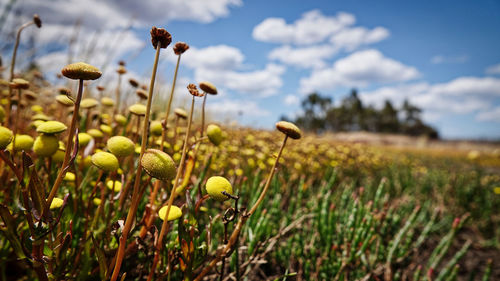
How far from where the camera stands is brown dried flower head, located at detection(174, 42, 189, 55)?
27.2 inches

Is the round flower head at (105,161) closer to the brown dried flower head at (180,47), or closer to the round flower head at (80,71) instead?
the round flower head at (80,71)

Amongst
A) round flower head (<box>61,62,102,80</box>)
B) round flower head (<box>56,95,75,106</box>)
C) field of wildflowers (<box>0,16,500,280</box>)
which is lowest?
field of wildflowers (<box>0,16,500,280</box>)

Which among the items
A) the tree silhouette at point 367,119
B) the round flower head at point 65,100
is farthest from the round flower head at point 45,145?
the tree silhouette at point 367,119

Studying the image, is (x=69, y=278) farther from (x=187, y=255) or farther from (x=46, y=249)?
(x=187, y=255)

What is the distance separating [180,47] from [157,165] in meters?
0.32

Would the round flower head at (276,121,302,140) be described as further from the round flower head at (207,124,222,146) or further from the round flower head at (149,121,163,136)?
the round flower head at (149,121,163,136)

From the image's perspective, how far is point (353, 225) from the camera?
4.42ft

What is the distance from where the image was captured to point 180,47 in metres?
0.70

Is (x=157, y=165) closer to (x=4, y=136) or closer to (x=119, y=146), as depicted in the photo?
(x=119, y=146)

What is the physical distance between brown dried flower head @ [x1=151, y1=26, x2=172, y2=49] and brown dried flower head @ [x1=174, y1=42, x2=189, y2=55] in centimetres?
9

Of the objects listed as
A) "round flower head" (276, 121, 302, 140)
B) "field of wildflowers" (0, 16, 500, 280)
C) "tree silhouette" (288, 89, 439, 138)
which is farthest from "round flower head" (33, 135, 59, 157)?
"tree silhouette" (288, 89, 439, 138)

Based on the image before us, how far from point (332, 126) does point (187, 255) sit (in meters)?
55.3

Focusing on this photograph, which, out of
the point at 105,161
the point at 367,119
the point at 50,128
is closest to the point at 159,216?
the point at 105,161

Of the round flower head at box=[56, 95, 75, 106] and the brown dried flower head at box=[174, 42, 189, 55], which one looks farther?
the round flower head at box=[56, 95, 75, 106]
